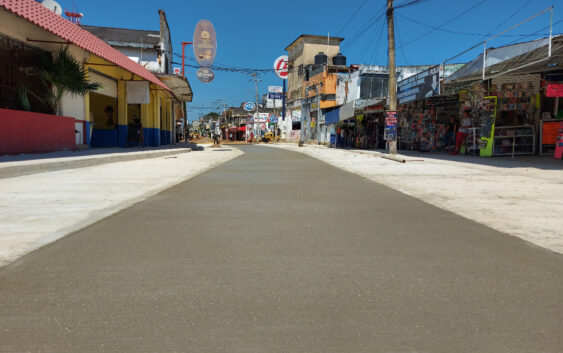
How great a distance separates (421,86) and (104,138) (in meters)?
16.7

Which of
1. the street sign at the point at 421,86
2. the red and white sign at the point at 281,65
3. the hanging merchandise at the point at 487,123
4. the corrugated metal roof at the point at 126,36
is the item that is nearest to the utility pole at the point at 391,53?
the street sign at the point at 421,86

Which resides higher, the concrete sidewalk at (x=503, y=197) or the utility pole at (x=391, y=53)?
the utility pole at (x=391, y=53)

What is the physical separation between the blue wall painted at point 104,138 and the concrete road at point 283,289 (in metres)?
19.5

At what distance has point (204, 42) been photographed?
2773 centimetres

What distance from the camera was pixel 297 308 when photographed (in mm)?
2395

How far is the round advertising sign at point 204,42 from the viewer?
27.6 m

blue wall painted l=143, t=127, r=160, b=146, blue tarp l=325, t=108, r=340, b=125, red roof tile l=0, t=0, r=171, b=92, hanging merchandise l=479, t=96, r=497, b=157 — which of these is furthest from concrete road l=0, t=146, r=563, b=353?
blue tarp l=325, t=108, r=340, b=125

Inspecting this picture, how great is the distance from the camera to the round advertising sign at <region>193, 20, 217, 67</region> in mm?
27562

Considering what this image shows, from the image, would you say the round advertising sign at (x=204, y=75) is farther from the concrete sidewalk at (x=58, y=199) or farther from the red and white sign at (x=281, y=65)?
the red and white sign at (x=281, y=65)

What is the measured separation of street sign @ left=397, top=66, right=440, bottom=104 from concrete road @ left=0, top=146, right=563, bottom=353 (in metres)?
16.3

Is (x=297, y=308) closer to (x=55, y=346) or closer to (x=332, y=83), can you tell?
(x=55, y=346)

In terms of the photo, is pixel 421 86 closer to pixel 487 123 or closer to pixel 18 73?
pixel 487 123

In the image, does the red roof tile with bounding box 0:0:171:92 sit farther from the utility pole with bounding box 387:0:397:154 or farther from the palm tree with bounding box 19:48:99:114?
the utility pole with bounding box 387:0:397:154

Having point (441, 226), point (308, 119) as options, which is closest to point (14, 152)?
point (441, 226)
